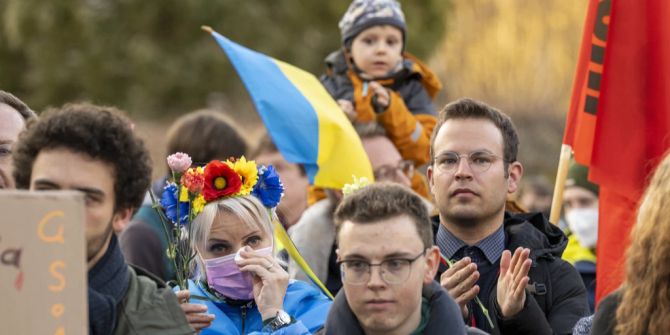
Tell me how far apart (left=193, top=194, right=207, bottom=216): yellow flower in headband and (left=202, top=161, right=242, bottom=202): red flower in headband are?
0.09ft

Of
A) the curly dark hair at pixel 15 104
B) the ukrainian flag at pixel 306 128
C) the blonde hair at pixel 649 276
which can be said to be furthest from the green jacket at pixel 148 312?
the ukrainian flag at pixel 306 128

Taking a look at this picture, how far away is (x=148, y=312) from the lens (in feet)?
18.0

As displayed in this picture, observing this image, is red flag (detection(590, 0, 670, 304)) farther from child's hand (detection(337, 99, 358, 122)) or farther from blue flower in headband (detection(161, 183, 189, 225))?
blue flower in headband (detection(161, 183, 189, 225))

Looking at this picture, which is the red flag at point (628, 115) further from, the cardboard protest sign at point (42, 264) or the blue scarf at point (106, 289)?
the cardboard protest sign at point (42, 264)

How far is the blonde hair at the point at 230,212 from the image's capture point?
6.95m

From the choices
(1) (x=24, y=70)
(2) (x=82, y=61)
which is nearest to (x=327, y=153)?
(2) (x=82, y=61)

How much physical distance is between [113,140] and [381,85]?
4368 millimetres

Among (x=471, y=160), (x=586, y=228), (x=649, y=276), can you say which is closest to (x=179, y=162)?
(x=471, y=160)

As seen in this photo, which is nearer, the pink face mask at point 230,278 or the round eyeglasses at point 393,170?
the pink face mask at point 230,278

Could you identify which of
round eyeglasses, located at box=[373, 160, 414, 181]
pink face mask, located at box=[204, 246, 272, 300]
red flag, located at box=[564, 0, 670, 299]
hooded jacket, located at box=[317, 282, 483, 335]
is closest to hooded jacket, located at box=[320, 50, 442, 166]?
round eyeglasses, located at box=[373, 160, 414, 181]

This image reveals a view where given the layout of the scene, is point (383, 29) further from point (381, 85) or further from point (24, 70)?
point (24, 70)

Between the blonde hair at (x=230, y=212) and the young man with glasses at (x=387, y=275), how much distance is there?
35.8 inches

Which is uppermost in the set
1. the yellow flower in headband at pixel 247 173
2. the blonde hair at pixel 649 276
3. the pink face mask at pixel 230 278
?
the yellow flower in headband at pixel 247 173

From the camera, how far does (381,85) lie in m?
9.77
